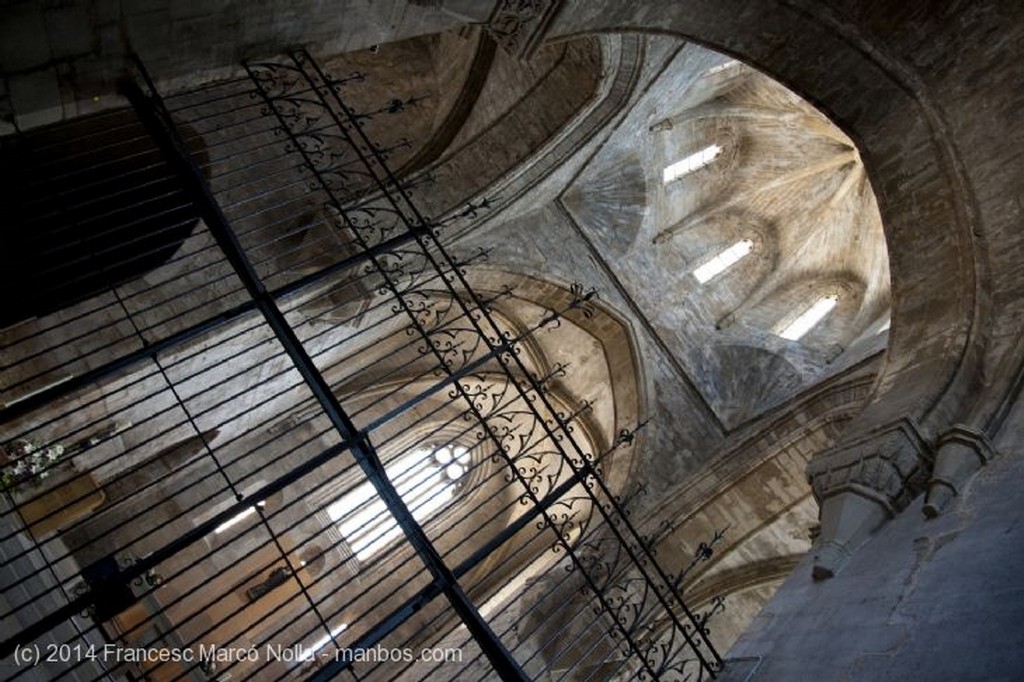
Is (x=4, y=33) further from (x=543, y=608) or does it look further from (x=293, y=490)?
(x=293, y=490)

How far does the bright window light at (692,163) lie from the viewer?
12.8m

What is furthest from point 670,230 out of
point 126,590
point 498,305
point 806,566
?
point 126,590

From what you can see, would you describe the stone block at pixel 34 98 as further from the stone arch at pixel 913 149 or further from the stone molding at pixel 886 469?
the stone molding at pixel 886 469

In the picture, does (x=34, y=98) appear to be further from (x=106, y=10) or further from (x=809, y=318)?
(x=809, y=318)

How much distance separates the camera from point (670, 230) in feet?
42.3

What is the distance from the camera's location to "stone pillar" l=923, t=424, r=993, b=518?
14.6 feet

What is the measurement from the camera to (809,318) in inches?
537

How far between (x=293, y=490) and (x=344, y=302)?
253 inches

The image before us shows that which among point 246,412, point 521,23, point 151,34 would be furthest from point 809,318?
point 151,34

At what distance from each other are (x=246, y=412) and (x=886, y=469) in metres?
3.72

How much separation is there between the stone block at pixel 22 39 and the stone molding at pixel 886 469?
4908mm

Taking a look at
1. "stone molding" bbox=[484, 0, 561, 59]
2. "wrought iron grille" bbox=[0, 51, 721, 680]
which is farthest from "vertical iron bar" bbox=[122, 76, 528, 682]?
"stone molding" bbox=[484, 0, 561, 59]

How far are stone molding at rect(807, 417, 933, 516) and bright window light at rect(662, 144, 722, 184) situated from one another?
26.2ft

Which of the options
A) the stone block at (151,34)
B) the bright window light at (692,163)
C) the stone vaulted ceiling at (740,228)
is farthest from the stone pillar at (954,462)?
the bright window light at (692,163)
